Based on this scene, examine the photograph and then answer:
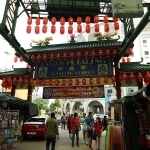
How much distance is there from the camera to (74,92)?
42.9 feet

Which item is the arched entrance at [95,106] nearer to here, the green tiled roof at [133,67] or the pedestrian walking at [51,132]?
the green tiled roof at [133,67]

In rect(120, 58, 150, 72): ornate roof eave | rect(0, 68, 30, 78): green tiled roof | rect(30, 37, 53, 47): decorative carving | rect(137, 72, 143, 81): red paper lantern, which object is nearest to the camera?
rect(137, 72, 143, 81): red paper lantern

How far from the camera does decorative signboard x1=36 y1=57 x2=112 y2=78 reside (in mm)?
12633

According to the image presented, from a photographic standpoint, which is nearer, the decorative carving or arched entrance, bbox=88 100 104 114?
the decorative carving

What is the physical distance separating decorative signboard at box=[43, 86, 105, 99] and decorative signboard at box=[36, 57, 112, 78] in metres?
1.18

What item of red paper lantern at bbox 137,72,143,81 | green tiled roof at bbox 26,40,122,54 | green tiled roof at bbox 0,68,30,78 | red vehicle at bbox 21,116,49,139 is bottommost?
red vehicle at bbox 21,116,49,139

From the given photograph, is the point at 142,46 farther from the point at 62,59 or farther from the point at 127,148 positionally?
the point at 127,148

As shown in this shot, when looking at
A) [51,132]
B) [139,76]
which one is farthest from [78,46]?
[51,132]

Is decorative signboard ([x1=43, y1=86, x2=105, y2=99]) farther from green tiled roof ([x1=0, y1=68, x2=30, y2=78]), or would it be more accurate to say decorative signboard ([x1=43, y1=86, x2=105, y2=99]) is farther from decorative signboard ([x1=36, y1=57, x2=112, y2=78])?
green tiled roof ([x1=0, y1=68, x2=30, y2=78])

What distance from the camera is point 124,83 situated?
12797 millimetres

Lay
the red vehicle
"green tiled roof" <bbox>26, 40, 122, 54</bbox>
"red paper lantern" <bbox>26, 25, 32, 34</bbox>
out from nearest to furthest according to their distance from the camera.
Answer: "red paper lantern" <bbox>26, 25, 32, 34</bbox> < the red vehicle < "green tiled roof" <bbox>26, 40, 122, 54</bbox>

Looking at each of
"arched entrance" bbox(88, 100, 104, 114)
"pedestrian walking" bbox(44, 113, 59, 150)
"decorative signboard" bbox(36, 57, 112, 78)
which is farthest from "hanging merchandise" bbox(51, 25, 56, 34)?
"arched entrance" bbox(88, 100, 104, 114)

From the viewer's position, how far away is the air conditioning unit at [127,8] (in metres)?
5.20

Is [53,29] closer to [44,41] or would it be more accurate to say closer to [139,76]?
[44,41]
